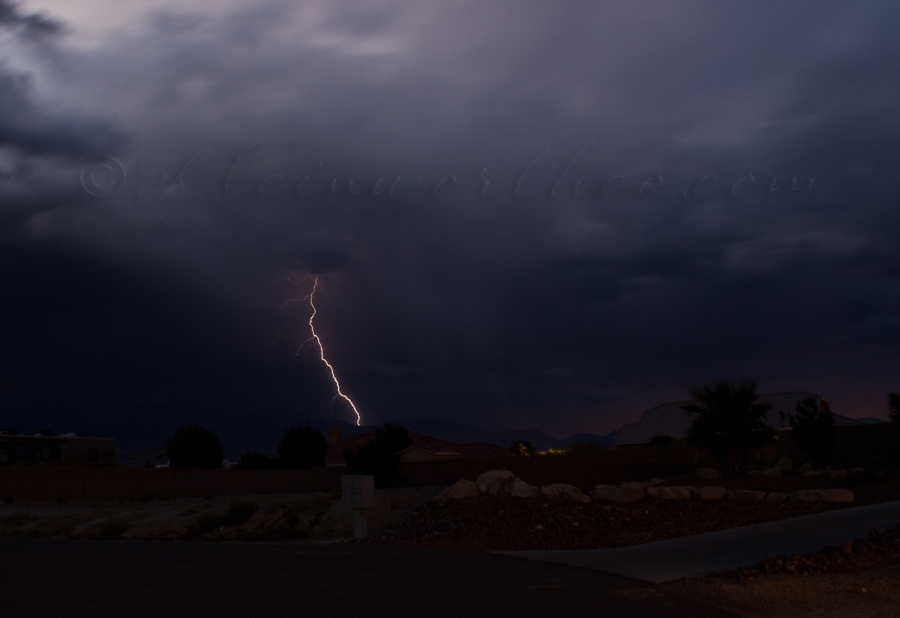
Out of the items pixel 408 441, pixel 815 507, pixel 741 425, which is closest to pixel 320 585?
pixel 815 507

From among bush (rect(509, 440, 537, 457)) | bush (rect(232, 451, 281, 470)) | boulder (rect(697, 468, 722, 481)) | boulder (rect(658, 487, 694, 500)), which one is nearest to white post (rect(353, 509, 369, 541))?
boulder (rect(658, 487, 694, 500))

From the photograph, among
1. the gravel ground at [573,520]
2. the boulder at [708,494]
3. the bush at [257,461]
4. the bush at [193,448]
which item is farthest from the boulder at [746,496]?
the bush at [193,448]

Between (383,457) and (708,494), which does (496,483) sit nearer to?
(708,494)

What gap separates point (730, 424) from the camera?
979 inches

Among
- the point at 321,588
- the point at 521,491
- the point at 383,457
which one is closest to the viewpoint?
the point at 321,588

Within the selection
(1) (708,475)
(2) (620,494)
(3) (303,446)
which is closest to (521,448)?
(3) (303,446)

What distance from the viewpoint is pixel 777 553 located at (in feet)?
32.9

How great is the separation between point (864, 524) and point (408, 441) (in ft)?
135

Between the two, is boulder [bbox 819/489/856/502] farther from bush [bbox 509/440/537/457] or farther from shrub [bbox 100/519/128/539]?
bush [bbox 509/440/537/457]

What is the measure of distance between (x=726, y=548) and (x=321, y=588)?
19.9ft

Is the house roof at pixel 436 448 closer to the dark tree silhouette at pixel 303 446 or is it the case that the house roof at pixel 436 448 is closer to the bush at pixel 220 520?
the dark tree silhouette at pixel 303 446

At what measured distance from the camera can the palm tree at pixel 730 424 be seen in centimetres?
2477

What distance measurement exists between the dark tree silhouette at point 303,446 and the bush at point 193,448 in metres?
4.95

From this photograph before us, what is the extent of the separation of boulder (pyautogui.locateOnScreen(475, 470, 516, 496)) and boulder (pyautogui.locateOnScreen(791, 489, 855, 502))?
6828mm
